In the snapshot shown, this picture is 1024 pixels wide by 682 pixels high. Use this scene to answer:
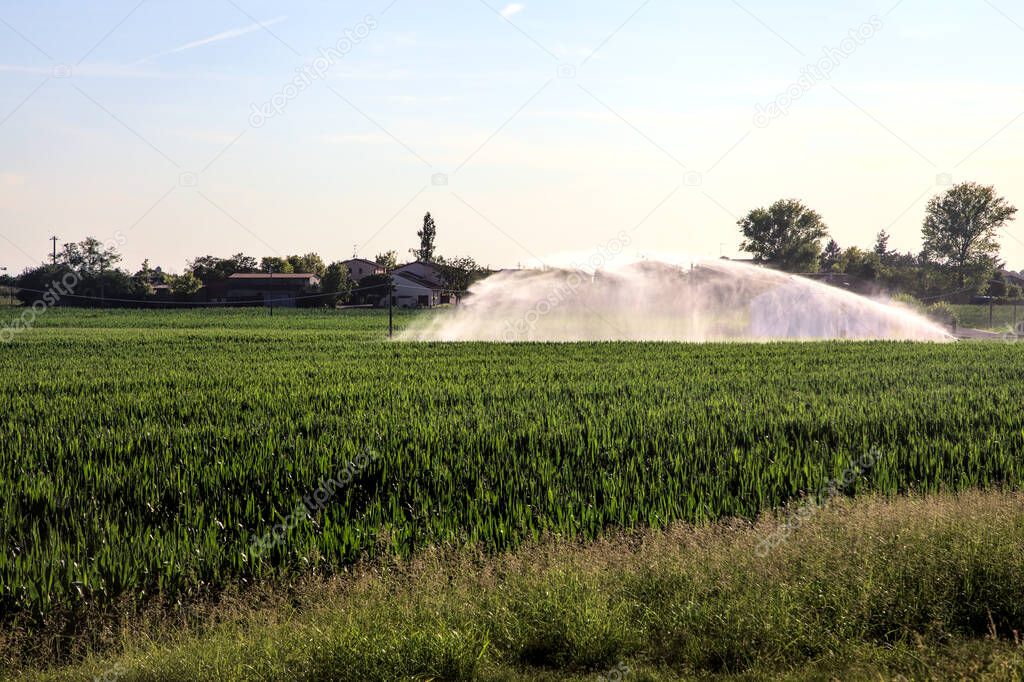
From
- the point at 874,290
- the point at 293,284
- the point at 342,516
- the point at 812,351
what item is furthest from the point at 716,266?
the point at 293,284

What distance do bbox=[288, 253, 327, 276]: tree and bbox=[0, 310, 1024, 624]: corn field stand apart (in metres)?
109

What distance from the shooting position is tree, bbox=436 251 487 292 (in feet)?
326

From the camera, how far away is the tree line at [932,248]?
101812 millimetres

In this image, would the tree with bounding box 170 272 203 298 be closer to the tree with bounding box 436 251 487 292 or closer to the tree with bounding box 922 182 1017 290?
the tree with bounding box 436 251 487 292

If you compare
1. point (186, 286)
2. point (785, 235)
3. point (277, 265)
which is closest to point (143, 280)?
point (186, 286)

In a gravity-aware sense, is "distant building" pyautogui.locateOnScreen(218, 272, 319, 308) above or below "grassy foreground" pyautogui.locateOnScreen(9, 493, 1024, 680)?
above
